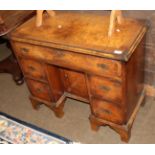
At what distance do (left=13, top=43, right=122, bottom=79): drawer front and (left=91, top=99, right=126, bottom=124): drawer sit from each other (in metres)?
0.31

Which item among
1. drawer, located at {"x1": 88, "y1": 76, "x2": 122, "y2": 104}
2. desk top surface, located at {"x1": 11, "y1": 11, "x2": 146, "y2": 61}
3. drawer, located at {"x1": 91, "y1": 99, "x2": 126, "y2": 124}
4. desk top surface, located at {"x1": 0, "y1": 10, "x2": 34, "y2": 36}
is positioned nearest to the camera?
desk top surface, located at {"x1": 11, "y1": 11, "x2": 146, "y2": 61}

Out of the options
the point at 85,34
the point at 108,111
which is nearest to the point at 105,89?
the point at 108,111

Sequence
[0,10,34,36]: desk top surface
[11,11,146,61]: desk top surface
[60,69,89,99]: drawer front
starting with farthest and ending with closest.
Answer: [60,69,89,99]: drawer front, [0,10,34,36]: desk top surface, [11,11,146,61]: desk top surface

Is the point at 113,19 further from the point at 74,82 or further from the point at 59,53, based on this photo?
the point at 74,82

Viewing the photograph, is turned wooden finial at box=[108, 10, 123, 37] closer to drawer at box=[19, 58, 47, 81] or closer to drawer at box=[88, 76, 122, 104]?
drawer at box=[88, 76, 122, 104]

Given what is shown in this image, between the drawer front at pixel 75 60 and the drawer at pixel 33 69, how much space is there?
0.09 metres

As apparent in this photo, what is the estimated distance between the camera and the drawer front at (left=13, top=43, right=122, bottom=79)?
5.20 ft

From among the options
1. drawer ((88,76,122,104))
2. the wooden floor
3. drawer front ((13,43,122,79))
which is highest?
drawer front ((13,43,122,79))

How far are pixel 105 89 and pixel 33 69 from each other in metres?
0.70

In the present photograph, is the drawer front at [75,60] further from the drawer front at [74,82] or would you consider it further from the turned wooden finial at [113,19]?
the drawer front at [74,82]

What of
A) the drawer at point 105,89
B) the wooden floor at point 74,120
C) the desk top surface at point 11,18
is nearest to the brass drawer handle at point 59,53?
the drawer at point 105,89

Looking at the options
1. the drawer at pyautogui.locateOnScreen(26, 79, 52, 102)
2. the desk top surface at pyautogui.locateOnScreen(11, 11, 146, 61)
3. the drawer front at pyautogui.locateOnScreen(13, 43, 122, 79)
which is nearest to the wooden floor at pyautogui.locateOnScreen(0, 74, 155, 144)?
the drawer at pyautogui.locateOnScreen(26, 79, 52, 102)

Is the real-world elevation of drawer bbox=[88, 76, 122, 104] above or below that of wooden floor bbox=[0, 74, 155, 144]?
above

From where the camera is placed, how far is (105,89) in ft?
5.73
